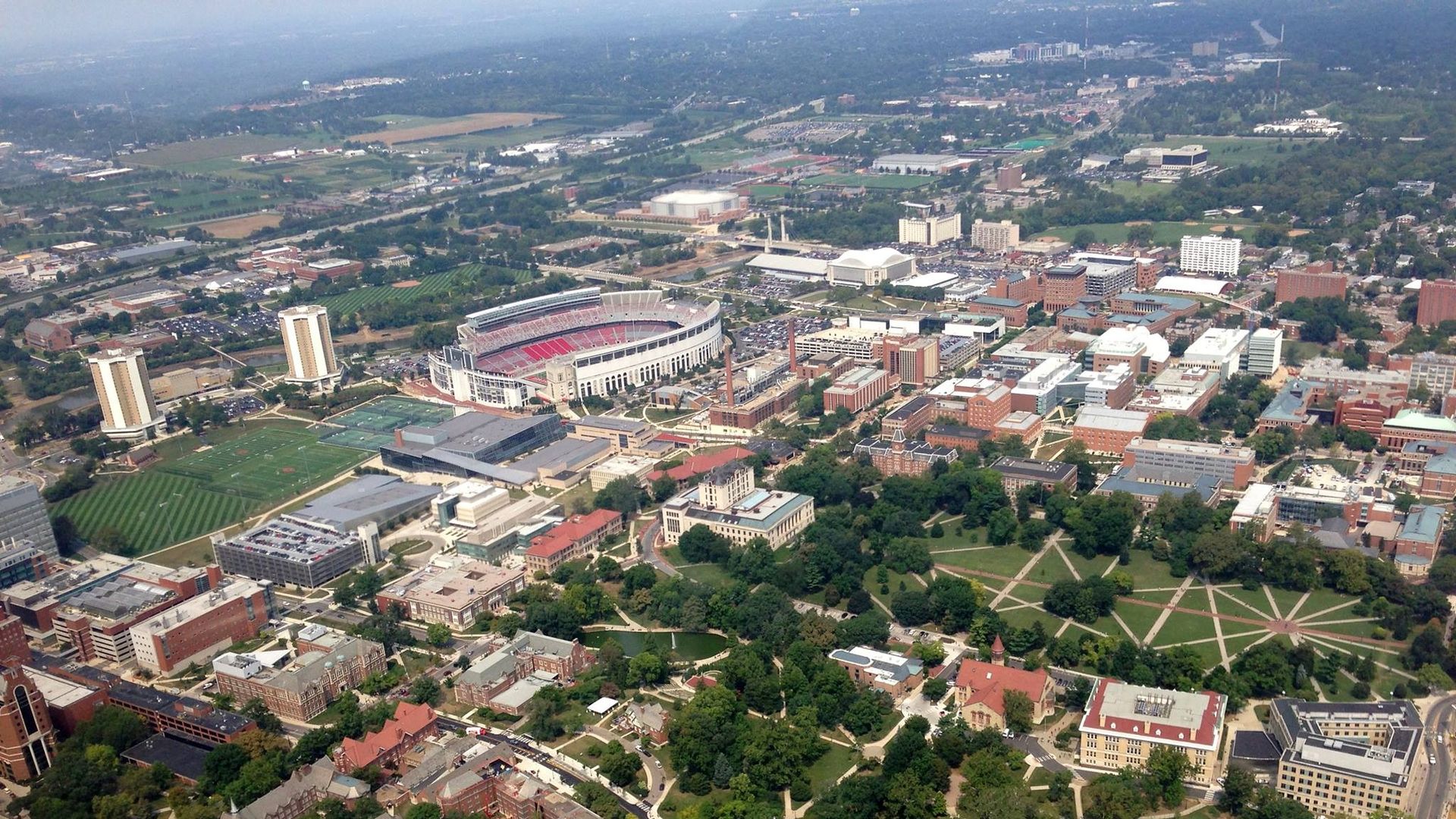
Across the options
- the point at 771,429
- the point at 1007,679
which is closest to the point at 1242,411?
the point at 771,429

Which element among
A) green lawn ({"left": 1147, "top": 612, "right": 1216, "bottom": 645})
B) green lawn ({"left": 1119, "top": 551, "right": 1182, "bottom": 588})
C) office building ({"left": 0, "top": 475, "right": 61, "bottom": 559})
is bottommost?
green lawn ({"left": 1119, "top": 551, "right": 1182, "bottom": 588})

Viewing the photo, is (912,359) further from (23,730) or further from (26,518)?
(23,730)

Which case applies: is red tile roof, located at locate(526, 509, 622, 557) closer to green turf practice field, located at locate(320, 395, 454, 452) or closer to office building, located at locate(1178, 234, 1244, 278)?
green turf practice field, located at locate(320, 395, 454, 452)

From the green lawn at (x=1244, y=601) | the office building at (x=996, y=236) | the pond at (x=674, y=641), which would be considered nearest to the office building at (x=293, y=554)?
the pond at (x=674, y=641)

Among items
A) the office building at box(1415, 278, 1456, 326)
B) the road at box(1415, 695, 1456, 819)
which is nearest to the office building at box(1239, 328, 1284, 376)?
the office building at box(1415, 278, 1456, 326)

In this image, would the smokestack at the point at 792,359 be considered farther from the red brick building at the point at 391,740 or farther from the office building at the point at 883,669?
the red brick building at the point at 391,740
